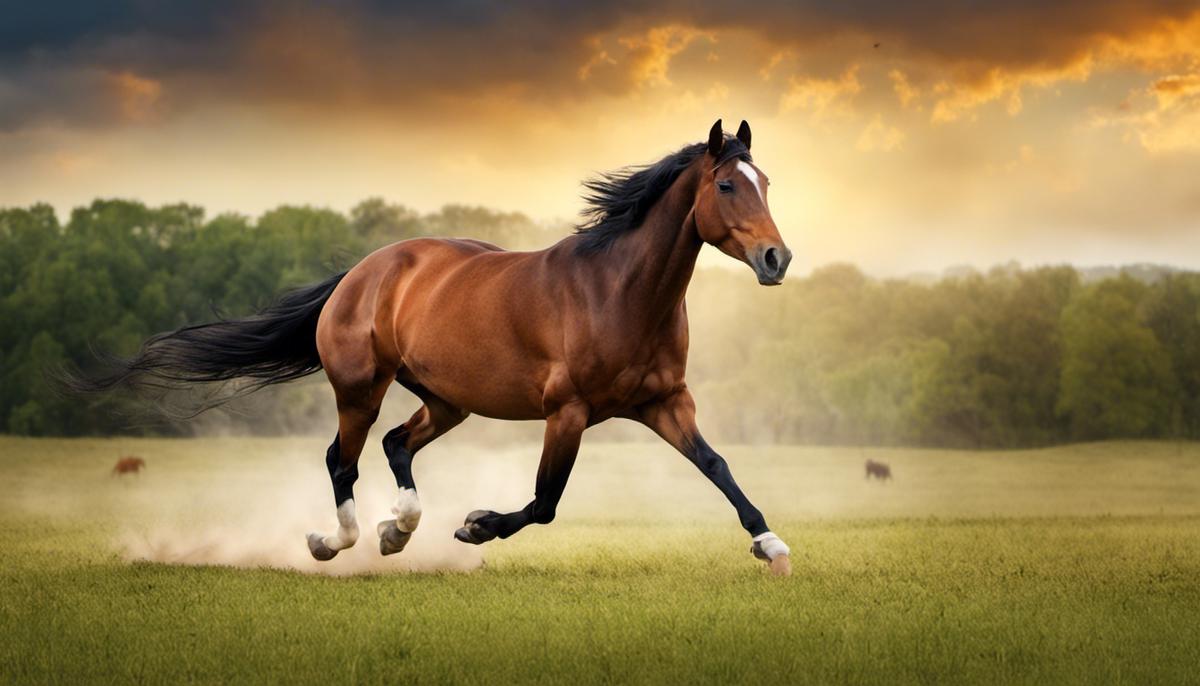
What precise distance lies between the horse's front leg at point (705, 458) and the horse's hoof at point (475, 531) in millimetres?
1291

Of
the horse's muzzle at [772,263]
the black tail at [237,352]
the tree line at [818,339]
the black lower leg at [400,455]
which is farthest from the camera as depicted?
the tree line at [818,339]

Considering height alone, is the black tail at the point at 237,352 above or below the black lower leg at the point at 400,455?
above

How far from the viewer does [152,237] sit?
54875 mm

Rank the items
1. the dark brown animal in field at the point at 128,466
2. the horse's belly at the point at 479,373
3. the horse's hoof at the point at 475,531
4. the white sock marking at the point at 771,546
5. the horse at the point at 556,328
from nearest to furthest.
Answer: the horse at the point at 556,328
the white sock marking at the point at 771,546
the horse's hoof at the point at 475,531
the horse's belly at the point at 479,373
the dark brown animal in field at the point at 128,466

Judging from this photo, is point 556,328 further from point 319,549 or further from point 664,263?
point 319,549

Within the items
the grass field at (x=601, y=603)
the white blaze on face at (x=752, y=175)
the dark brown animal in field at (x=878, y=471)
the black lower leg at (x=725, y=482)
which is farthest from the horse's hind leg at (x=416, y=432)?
the dark brown animal in field at (x=878, y=471)

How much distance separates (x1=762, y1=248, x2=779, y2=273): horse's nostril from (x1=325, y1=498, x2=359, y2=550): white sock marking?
156 inches

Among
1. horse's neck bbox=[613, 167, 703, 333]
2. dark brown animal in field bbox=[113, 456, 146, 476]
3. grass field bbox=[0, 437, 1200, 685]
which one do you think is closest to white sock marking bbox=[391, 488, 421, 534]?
grass field bbox=[0, 437, 1200, 685]

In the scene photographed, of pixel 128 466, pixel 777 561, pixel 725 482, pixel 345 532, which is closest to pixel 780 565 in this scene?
pixel 777 561

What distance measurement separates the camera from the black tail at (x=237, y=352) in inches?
424

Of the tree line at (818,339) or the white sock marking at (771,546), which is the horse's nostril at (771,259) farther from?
the tree line at (818,339)

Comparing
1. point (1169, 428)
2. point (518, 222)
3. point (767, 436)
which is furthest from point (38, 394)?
point (1169, 428)

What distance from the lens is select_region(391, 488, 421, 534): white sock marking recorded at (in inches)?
355

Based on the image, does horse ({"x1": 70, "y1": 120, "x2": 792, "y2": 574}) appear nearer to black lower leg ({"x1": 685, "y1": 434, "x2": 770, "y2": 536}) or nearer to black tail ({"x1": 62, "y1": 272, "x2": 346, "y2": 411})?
black lower leg ({"x1": 685, "y1": 434, "x2": 770, "y2": 536})
